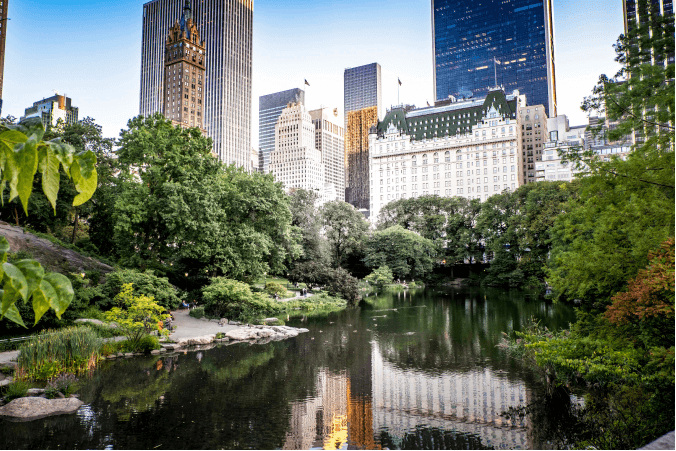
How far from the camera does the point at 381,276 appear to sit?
5344cm

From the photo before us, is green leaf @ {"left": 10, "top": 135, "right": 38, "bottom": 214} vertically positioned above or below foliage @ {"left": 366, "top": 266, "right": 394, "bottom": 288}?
above

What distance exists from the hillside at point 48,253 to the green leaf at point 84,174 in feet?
73.4

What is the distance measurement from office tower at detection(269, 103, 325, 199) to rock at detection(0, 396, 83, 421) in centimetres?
14544

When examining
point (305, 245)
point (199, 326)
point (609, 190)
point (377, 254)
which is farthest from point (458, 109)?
point (609, 190)

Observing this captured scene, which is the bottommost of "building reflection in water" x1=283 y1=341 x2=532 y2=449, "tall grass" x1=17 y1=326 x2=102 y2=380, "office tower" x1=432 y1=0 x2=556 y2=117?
"building reflection in water" x1=283 y1=341 x2=532 y2=449

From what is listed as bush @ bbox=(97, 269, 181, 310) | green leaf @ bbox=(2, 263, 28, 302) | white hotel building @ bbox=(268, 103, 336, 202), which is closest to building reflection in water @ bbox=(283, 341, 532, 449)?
green leaf @ bbox=(2, 263, 28, 302)

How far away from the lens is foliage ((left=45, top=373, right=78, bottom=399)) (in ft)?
40.5

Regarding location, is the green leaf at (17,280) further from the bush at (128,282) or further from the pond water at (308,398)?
the bush at (128,282)

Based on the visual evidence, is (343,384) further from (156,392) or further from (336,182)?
(336,182)

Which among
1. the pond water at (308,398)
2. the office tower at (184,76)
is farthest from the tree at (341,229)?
the office tower at (184,76)

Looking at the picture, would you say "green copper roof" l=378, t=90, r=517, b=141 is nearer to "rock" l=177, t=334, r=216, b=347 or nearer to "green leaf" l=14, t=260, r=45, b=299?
"rock" l=177, t=334, r=216, b=347

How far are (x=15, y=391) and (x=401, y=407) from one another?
429 inches

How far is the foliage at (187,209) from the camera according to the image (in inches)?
1013

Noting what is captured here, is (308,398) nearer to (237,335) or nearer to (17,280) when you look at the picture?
(237,335)
